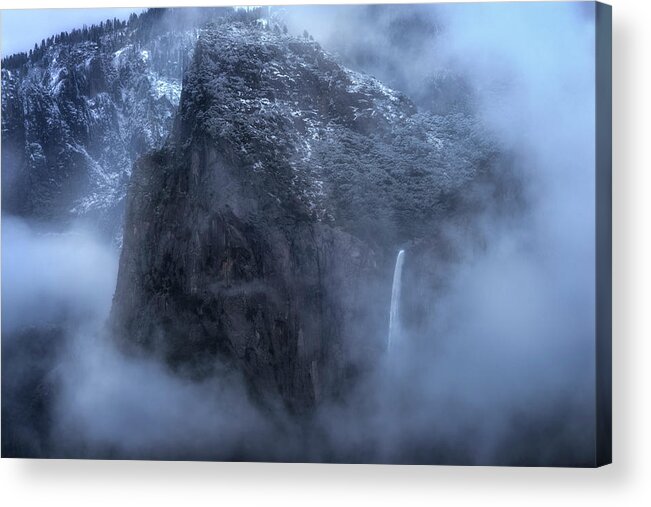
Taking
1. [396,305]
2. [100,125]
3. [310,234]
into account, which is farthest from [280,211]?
[100,125]

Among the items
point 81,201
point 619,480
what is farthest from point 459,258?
point 81,201

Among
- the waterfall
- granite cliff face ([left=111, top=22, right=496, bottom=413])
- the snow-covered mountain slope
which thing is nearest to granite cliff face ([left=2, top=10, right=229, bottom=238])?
the snow-covered mountain slope

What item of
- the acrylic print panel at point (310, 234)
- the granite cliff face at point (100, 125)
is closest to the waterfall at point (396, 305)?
the acrylic print panel at point (310, 234)

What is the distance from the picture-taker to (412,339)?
819cm

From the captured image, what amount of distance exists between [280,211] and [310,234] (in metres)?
0.25

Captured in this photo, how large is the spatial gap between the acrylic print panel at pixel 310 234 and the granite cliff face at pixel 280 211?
1cm

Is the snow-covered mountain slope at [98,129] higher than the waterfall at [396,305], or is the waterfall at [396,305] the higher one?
the snow-covered mountain slope at [98,129]

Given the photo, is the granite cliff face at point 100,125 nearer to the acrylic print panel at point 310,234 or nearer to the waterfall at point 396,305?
the acrylic print panel at point 310,234

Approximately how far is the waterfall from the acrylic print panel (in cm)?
1

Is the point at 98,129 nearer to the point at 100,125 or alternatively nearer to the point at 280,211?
the point at 100,125

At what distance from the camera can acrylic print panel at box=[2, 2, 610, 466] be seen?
8133mm

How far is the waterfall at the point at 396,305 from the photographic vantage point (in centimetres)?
820

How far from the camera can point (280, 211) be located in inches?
328

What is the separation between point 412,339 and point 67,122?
2740 mm
